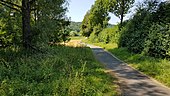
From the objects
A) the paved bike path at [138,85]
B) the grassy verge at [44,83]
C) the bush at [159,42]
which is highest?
the bush at [159,42]

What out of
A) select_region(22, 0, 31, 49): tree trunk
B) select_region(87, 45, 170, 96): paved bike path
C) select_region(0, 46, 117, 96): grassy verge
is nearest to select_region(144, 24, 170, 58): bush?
select_region(87, 45, 170, 96): paved bike path

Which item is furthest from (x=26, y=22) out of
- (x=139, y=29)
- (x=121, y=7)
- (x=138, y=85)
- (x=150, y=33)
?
(x=121, y=7)

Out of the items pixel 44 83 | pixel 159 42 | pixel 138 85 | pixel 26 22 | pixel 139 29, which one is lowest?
pixel 138 85

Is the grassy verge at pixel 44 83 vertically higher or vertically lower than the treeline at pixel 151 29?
lower

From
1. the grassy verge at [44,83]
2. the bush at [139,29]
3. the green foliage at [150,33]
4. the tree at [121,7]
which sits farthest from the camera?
the tree at [121,7]

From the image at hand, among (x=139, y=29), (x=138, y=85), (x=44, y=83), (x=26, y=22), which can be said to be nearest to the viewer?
(x=44, y=83)

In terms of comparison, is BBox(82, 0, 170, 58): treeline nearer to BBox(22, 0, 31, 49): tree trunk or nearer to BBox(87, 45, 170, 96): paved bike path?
BBox(87, 45, 170, 96): paved bike path

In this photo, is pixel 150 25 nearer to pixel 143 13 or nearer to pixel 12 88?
pixel 143 13

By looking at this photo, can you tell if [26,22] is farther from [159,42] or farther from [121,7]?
[121,7]

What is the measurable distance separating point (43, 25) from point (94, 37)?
52.9 m

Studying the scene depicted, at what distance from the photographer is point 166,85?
13.8m

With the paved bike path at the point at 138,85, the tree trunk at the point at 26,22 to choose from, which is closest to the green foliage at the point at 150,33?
the paved bike path at the point at 138,85

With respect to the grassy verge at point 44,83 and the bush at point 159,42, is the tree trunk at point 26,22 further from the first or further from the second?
the bush at point 159,42

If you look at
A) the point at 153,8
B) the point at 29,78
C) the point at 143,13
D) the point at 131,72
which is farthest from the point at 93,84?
the point at 143,13
